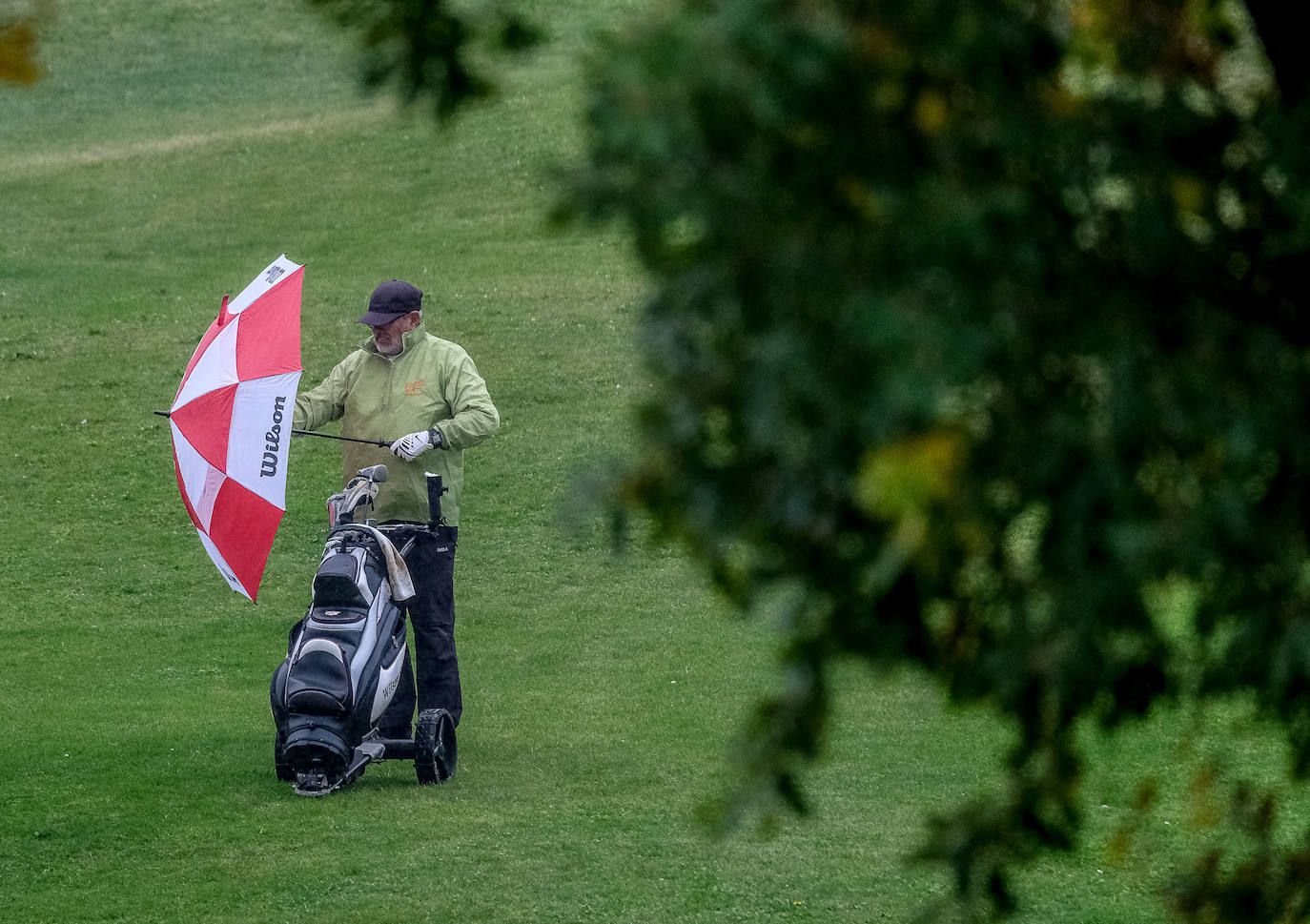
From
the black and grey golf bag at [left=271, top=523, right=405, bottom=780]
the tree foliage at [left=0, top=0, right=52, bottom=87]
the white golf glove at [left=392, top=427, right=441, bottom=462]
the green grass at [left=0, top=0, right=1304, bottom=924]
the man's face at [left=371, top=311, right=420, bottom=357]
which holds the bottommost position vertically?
the green grass at [left=0, top=0, right=1304, bottom=924]

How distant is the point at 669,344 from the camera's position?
2311 mm

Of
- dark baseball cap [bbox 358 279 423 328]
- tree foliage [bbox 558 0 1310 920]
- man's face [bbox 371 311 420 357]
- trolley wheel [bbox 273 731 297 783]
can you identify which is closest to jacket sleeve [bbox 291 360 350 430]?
man's face [bbox 371 311 420 357]

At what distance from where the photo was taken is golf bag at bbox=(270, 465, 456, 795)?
773cm

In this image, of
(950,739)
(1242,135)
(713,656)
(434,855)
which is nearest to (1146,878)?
(950,739)

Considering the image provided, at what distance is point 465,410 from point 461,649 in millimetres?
3307

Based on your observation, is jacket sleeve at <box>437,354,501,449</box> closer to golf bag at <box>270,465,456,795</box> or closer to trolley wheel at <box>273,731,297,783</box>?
golf bag at <box>270,465,456,795</box>

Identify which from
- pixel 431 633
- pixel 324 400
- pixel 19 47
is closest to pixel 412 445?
pixel 324 400

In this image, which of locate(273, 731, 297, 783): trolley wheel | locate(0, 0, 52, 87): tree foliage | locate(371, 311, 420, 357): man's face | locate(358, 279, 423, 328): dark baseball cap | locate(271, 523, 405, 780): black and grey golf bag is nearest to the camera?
locate(0, 0, 52, 87): tree foliage

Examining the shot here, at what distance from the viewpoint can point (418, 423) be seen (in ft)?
28.0

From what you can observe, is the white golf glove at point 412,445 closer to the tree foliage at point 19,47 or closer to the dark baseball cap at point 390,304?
the dark baseball cap at point 390,304

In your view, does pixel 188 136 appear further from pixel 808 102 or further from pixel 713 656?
pixel 808 102

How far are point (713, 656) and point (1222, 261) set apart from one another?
27.5 feet

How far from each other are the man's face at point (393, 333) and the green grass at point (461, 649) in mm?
2071

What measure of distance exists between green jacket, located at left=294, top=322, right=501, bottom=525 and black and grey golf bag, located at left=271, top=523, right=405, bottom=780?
A: 431 mm
